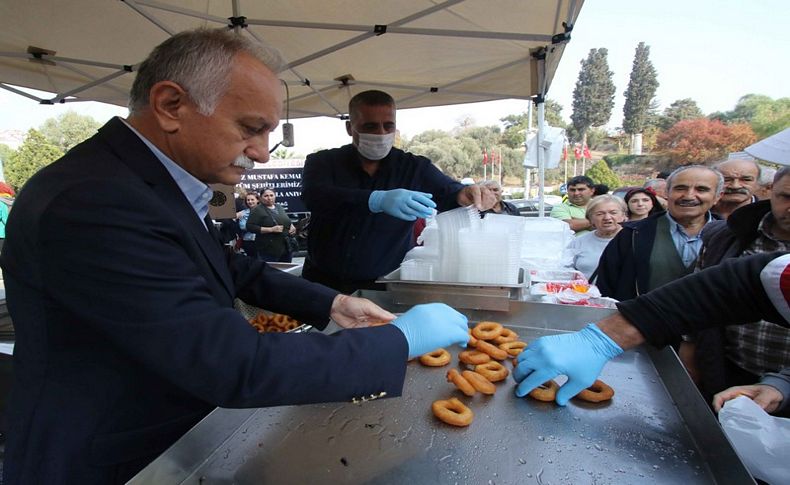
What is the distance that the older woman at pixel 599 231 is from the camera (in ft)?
13.0

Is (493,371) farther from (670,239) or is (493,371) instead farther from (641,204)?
(641,204)

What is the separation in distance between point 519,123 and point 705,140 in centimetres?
2709

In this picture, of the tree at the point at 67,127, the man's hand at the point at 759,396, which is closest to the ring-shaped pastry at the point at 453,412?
the man's hand at the point at 759,396

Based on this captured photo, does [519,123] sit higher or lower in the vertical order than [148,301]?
higher

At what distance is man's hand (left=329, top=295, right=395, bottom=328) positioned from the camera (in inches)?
65.7

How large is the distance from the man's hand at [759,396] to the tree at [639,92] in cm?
6475

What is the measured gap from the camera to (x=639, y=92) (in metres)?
59.7

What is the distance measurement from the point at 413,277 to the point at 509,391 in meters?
0.95

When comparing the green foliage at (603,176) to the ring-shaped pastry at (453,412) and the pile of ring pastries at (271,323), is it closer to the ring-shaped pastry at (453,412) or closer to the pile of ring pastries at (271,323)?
the pile of ring pastries at (271,323)

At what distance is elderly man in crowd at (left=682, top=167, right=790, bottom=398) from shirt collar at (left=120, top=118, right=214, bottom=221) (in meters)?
2.44

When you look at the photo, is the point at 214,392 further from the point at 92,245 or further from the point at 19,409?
the point at 19,409

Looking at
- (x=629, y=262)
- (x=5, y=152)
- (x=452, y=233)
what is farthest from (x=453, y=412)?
(x=5, y=152)

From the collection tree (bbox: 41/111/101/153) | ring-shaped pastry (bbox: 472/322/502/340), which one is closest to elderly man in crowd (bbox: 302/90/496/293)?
ring-shaped pastry (bbox: 472/322/502/340)

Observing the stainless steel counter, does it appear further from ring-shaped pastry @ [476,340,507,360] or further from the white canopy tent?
the white canopy tent
